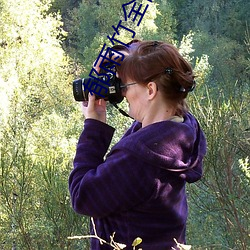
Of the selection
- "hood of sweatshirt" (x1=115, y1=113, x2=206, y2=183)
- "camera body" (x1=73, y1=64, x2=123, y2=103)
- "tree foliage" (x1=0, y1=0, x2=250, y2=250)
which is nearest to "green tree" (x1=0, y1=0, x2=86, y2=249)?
"tree foliage" (x1=0, y1=0, x2=250, y2=250)

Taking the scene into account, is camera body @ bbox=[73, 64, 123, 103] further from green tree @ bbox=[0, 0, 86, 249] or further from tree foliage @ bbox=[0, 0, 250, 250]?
green tree @ bbox=[0, 0, 86, 249]

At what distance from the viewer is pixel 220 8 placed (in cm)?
1098

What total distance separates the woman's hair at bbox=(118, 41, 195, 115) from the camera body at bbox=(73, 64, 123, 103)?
0.02 m

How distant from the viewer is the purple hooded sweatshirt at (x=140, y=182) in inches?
29.4

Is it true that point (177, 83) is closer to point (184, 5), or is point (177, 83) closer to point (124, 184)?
point (124, 184)

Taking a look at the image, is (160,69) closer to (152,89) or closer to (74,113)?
(152,89)

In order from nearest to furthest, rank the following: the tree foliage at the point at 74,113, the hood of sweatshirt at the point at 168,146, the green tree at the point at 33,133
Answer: the hood of sweatshirt at the point at 168,146 < the tree foliage at the point at 74,113 < the green tree at the point at 33,133

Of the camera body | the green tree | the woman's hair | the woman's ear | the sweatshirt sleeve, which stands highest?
the woman's hair

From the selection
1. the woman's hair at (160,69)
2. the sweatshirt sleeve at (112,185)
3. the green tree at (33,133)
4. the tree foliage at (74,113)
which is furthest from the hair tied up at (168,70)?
the green tree at (33,133)

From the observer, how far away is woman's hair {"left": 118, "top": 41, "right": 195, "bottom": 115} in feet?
2.51

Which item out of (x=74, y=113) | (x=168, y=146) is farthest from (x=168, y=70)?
(x=74, y=113)

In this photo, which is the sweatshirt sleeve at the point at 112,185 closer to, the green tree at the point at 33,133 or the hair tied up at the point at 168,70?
the hair tied up at the point at 168,70

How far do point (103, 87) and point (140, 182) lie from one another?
19 cm

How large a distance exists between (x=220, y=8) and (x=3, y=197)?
8.79m
